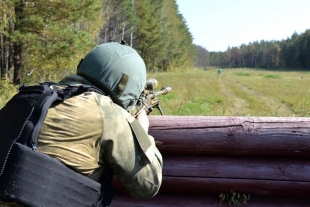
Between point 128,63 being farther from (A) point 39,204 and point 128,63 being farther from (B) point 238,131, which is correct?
(B) point 238,131

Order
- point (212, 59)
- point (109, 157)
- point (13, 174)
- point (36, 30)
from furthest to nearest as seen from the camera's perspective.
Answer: point (212, 59) → point (36, 30) → point (109, 157) → point (13, 174)

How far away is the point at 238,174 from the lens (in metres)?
3.16

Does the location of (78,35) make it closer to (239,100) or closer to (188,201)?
(239,100)

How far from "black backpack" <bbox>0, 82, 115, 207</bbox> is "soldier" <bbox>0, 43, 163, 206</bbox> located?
0.17 feet

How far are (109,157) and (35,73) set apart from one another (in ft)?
81.7

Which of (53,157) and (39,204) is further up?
(53,157)

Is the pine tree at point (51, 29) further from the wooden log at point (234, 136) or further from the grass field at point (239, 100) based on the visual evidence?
the wooden log at point (234, 136)

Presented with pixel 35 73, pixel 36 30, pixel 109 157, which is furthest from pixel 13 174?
pixel 35 73

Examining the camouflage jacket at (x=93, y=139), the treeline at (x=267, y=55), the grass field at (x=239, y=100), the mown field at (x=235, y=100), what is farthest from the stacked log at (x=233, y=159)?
the treeline at (x=267, y=55)

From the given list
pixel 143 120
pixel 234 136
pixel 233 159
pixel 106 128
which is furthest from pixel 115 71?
pixel 233 159

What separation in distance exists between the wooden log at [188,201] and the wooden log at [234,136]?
40 centimetres

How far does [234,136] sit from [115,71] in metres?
1.47

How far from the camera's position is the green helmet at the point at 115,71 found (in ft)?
6.79

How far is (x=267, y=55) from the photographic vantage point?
13662 centimetres
